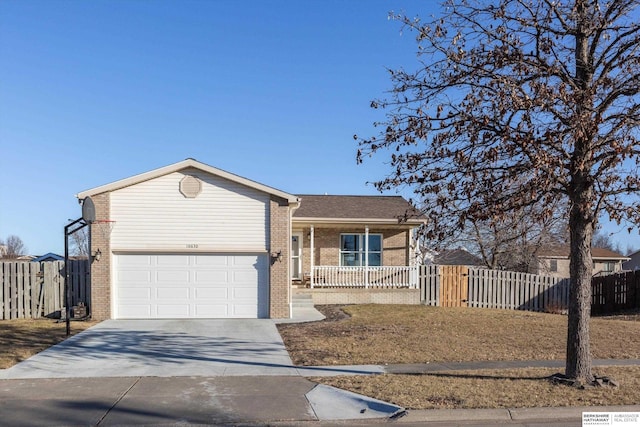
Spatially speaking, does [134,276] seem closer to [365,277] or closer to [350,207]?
[365,277]

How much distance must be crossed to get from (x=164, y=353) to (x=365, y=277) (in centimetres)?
1117

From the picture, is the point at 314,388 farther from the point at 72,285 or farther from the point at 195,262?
the point at 72,285

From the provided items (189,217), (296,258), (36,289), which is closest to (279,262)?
(189,217)

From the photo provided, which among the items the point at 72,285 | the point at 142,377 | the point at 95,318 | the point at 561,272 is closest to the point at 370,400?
the point at 142,377

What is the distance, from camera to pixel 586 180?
762 centimetres

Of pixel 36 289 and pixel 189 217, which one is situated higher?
pixel 189 217

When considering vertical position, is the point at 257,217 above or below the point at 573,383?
above

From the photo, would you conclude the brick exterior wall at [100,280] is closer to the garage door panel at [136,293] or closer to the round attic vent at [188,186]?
the garage door panel at [136,293]

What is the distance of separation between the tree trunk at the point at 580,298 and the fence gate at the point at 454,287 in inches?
494

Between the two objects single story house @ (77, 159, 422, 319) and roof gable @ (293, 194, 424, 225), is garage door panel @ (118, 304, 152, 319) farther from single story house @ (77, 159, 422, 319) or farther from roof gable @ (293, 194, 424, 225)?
roof gable @ (293, 194, 424, 225)

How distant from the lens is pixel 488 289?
2058 cm

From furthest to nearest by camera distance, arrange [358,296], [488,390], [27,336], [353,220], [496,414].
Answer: [353,220]
[358,296]
[27,336]
[488,390]
[496,414]

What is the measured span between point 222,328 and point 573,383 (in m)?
8.92

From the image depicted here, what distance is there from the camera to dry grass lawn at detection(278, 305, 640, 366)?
10281 mm
